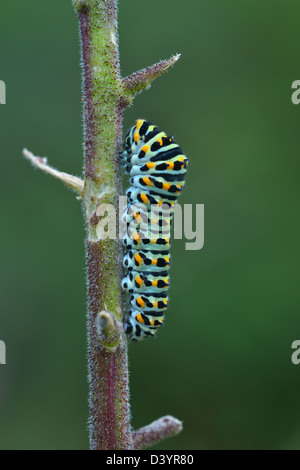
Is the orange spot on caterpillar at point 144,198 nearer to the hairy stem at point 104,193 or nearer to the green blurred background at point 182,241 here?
the hairy stem at point 104,193

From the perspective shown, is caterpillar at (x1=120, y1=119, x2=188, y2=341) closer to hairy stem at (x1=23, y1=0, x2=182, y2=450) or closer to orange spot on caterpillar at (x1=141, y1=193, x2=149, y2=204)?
orange spot on caterpillar at (x1=141, y1=193, x2=149, y2=204)

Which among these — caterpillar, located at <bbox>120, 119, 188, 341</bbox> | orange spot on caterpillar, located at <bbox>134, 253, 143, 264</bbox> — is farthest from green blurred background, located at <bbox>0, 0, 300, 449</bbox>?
orange spot on caterpillar, located at <bbox>134, 253, 143, 264</bbox>

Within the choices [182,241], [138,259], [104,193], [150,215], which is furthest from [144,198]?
[182,241]

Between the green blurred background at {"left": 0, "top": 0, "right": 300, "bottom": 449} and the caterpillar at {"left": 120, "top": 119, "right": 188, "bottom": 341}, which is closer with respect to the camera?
the caterpillar at {"left": 120, "top": 119, "right": 188, "bottom": 341}

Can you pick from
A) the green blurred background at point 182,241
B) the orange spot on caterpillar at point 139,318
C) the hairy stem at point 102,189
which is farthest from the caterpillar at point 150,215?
the green blurred background at point 182,241

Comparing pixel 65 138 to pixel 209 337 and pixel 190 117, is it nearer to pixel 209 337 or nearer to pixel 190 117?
pixel 190 117

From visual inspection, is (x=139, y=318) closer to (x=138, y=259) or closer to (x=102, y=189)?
(x=138, y=259)

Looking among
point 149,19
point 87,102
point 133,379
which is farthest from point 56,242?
point 87,102
